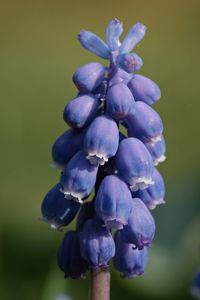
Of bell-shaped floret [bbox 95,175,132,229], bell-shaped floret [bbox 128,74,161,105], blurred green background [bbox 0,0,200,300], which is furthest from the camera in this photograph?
blurred green background [bbox 0,0,200,300]

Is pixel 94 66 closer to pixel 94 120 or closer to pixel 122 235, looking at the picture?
pixel 94 120

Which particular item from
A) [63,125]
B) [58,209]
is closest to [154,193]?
[58,209]

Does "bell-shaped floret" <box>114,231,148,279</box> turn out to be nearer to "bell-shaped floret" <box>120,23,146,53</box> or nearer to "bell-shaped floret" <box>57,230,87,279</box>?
"bell-shaped floret" <box>57,230,87,279</box>

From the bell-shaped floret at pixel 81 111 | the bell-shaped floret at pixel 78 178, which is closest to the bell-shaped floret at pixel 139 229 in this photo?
the bell-shaped floret at pixel 78 178

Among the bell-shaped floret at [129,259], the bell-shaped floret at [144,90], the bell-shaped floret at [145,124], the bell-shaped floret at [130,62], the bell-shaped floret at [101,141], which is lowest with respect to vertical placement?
the bell-shaped floret at [129,259]

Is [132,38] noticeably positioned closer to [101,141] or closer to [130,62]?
[130,62]

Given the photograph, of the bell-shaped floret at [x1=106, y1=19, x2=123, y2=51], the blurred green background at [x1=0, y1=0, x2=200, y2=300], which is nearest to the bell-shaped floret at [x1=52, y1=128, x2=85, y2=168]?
the bell-shaped floret at [x1=106, y1=19, x2=123, y2=51]

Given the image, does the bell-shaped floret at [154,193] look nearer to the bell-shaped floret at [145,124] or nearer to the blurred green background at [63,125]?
the bell-shaped floret at [145,124]

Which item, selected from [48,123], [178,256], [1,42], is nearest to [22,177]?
[48,123]
